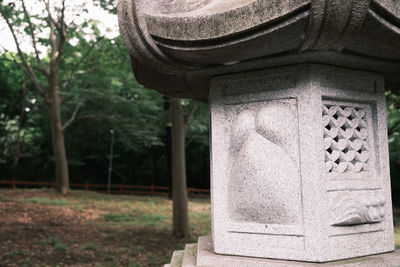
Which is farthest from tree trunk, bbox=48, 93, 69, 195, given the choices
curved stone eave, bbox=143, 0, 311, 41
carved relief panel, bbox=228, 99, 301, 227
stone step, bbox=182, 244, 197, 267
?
carved relief panel, bbox=228, 99, 301, 227

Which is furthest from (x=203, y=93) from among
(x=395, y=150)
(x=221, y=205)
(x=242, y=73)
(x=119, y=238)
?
(x=395, y=150)

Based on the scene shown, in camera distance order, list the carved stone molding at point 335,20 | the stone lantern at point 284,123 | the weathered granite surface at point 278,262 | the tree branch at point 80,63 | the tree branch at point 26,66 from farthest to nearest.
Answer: the tree branch at point 80,63, the tree branch at point 26,66, the weathered granite surface at point 278,262, the stone lantern at point 284,123, the carved stone molding at point 335,20

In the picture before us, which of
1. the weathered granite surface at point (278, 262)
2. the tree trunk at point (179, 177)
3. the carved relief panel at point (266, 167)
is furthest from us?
the tree trunk at point (179, 177)

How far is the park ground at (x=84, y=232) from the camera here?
704cm

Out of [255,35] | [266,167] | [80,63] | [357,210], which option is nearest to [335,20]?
[255,35]

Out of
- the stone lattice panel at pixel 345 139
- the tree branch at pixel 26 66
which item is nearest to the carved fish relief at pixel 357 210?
the stone lattice panel at pixel 345 139

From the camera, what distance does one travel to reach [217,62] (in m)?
2.62

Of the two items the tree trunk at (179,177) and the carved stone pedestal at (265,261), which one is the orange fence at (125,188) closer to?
the tree trunk at (179,177)

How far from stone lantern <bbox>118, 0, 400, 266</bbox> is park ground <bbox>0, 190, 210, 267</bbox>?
15.4ft

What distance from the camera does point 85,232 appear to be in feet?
30.6

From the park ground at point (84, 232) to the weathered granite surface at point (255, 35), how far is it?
507 cm

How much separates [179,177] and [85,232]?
8.95 feet

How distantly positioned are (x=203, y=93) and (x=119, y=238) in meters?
6.27

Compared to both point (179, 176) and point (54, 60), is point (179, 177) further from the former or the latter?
point (54, 60)
